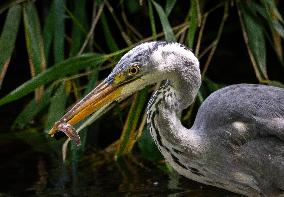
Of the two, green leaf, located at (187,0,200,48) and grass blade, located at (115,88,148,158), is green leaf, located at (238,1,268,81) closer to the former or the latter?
green leaf, located at (187,0,200,48)

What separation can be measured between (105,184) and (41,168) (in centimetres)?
69

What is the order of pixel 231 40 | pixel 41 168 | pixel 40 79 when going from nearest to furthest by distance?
pixel 40 79 → pixel 41 168 → pixel 231 40

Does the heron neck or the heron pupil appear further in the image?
the heron neck

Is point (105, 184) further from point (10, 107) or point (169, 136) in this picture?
point (10, 107)

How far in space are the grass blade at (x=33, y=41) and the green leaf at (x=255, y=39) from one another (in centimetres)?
146

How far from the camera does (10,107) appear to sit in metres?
7.55

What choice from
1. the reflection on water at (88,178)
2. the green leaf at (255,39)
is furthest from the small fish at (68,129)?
the green leaf at (255,39)

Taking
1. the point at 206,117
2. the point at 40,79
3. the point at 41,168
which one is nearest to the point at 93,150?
the point at 41,168

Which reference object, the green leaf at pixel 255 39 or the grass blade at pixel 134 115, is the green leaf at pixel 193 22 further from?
the green leaf at pixel 255 39

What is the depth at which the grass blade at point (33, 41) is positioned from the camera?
5461mm

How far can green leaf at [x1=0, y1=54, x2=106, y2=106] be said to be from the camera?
17.1 ft

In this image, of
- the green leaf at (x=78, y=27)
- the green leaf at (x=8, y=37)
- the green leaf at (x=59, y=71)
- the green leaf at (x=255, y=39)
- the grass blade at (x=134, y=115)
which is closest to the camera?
the green leaf at (x=59, y=71)

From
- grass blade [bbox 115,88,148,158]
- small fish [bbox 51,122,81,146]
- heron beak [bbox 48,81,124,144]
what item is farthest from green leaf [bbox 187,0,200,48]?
small fish [bbox 51,122,81,146]

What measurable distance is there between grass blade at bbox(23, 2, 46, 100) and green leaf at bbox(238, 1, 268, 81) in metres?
1.46
